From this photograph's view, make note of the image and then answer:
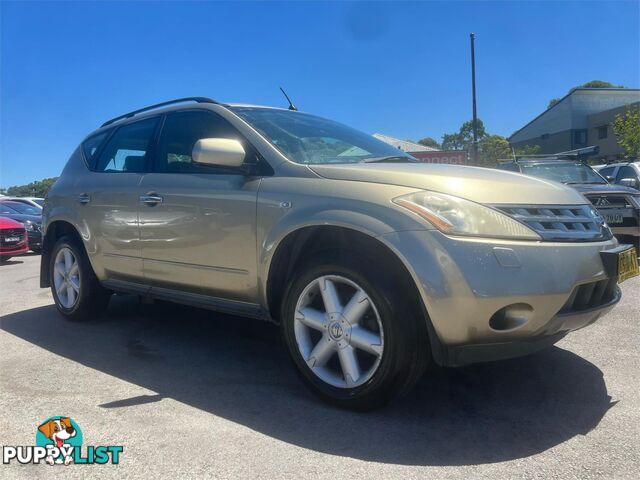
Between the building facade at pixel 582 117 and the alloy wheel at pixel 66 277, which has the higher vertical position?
the building facade at pixel 582 117

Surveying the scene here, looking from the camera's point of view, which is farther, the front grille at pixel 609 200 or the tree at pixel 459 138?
the tree at pixel 459 138

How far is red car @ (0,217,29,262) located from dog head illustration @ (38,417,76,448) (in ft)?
32.0

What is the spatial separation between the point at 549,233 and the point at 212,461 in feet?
6.14

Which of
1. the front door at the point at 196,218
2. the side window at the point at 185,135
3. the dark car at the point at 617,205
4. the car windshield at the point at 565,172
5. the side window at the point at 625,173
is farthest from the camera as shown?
the side window at the point at 625,173

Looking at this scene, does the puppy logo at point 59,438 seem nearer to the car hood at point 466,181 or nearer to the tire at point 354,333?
the tire at point 354,333

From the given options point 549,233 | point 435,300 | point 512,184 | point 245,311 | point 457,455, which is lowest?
point 457,455

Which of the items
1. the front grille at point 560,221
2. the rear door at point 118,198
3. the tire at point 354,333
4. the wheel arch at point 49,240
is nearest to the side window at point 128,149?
the rear door at point 118,198

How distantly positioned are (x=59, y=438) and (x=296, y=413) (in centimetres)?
117

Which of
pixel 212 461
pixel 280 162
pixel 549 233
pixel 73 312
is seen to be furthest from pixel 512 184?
pixel 73 312

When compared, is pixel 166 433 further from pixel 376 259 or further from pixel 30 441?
pixel 376 259

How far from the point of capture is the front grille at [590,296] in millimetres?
2608

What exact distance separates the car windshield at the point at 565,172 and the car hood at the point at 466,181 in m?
5.81

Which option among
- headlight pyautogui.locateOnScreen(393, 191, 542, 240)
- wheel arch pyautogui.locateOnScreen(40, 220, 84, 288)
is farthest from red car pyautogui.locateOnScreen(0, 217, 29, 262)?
headlight pyautogui.locateOnScreen(393, 191, 542, 240)

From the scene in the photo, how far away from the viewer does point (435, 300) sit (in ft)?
8.29
